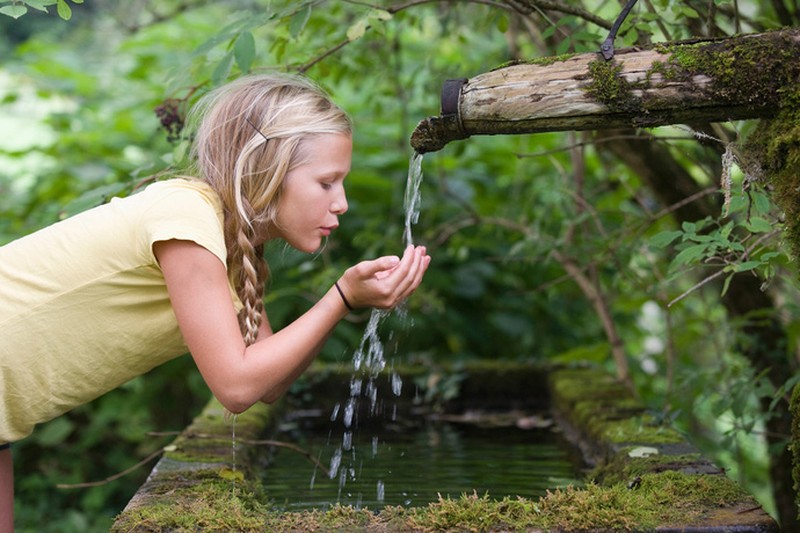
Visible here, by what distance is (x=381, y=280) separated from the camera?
210 centimetres

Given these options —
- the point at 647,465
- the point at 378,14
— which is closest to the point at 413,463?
the point at 647,465

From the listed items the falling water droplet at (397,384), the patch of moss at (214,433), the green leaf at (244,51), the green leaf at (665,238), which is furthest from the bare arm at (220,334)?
the falling water droplet at (397,384)

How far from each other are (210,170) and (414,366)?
234 centimetres

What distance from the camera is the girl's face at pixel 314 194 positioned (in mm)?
2244

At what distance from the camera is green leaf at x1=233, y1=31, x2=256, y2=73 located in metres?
2.66

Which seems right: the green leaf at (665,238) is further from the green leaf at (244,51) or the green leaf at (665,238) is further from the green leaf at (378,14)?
the green leaf at (244,51)

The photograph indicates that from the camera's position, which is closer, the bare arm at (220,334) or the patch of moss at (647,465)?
the bare arm at (220,334)

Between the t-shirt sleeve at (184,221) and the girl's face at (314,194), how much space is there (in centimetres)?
19

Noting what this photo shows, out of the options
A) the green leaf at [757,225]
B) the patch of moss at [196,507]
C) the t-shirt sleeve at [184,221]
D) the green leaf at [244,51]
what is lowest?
the patch of moss at [196,507]

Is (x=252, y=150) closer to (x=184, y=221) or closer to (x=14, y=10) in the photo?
(x=184, y=221)

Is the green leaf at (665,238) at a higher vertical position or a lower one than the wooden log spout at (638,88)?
lower

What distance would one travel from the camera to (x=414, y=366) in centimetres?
446

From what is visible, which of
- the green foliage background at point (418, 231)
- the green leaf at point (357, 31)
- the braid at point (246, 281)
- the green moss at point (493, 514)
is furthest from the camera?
the green foliage background at point (418, 231)

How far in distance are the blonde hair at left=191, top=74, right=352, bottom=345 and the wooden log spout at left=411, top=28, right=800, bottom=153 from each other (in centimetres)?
38
